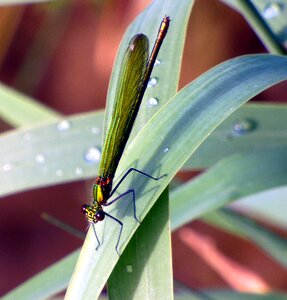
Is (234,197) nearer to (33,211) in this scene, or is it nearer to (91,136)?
(91,136)

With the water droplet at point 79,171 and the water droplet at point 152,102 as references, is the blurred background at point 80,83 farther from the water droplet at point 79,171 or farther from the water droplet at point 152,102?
the water droplet at point 152,102

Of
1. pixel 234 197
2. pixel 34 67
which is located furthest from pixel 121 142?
pixel 34 67

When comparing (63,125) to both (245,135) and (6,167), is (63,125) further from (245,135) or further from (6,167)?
(245,135)

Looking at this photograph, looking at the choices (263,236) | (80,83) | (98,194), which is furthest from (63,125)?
(80,83)

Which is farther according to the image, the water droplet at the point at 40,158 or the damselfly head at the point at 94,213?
the water droplet at the point at 40,158

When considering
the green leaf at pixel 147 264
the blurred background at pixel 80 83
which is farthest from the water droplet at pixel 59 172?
the blurred background at pixel 80 83

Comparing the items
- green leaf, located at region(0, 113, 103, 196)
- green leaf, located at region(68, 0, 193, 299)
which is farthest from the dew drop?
green leaf, located at region(0, 113, 103, 196)
